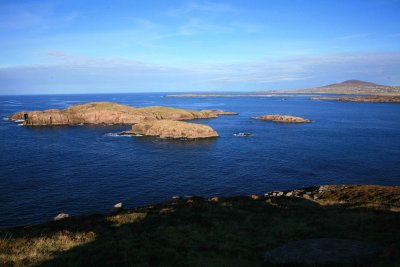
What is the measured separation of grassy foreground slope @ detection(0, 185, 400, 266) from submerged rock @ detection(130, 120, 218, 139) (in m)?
77.1

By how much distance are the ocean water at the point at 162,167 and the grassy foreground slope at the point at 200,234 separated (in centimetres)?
1983

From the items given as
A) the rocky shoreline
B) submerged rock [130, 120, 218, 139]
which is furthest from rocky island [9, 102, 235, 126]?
submerged rock [130, 120, 218, 139]

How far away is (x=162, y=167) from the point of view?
244 feet

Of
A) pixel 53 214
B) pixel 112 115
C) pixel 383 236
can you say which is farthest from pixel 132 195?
pixel 112 115

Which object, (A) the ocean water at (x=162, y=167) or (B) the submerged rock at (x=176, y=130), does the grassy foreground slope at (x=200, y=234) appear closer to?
(A) the ocean water at (x=162, y=167)

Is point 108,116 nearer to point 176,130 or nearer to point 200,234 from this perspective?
point 176,130

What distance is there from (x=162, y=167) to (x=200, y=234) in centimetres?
4886

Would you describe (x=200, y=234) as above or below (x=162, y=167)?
above

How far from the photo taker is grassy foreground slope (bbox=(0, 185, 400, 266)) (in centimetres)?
1986

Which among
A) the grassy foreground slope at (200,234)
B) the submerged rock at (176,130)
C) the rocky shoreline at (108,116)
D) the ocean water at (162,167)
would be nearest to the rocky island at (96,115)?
the rocky shoreline at (108,116)

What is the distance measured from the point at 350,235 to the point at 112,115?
14838cm

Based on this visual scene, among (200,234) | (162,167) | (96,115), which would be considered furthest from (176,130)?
(200,234)

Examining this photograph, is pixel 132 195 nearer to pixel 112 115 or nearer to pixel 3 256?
pixel 3 256

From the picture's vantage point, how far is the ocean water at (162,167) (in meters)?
54.0
